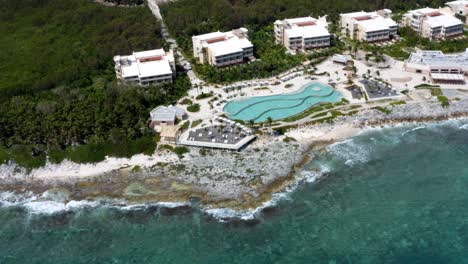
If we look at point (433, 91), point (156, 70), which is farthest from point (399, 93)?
point (156, 70)

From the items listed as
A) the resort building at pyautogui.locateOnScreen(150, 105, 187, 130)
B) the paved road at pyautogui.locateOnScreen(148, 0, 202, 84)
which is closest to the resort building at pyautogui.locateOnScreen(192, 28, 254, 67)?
the paved road at pyautogui.locateOnScreen(148, 0, 202, 84)

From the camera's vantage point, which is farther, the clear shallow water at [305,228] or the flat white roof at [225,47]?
the flat white roof at [225,47]

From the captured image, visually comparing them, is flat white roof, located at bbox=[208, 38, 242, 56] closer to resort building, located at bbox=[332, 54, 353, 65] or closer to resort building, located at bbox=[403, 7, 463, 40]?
resort building, located at bbox=[332, 54, 353, 65]

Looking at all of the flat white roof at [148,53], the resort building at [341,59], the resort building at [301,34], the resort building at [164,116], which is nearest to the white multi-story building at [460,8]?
the resort building at [301,34]

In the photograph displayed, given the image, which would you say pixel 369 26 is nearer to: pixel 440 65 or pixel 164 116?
pixel 440 65

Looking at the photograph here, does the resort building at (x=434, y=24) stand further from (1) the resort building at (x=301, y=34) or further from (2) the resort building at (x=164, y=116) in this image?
(2) the resort building at (x=164, y=116)

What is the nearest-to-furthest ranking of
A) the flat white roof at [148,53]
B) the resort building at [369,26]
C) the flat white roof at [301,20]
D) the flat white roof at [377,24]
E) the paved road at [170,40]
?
1. the flat white roof at [148,53]
2. the paved road at [170,40]
3. the flat white roof at [377,24]
4. the resort building at [369,26]
5. the flat white roof at [301,20]
